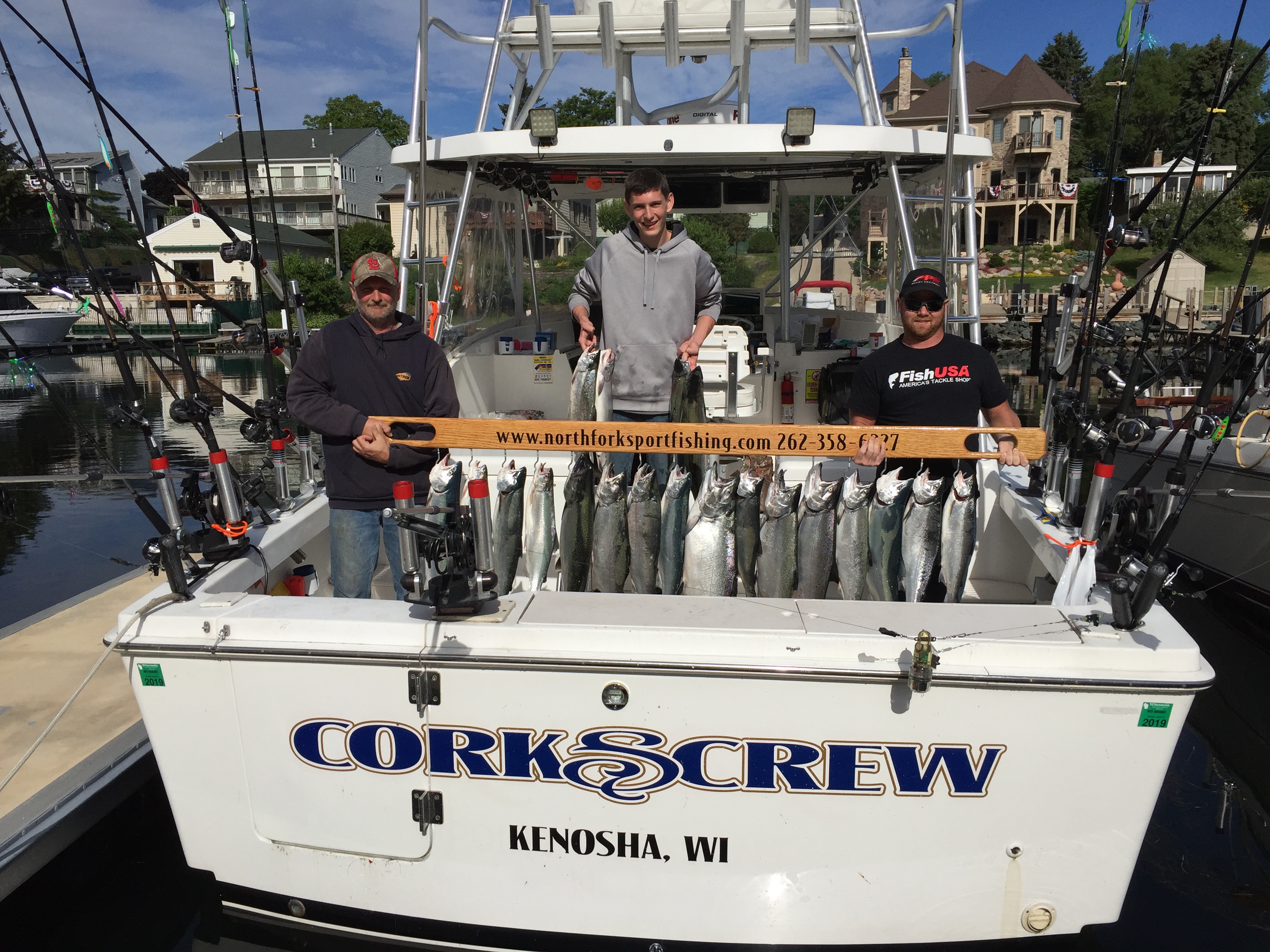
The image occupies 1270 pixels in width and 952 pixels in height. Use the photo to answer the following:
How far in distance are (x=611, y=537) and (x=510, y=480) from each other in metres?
0.44

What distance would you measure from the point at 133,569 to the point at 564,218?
4.51 m

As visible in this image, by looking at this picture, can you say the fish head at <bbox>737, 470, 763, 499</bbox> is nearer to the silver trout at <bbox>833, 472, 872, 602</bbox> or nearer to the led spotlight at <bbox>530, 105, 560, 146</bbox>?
the silver trout at <bbox>833, 472, 872, 602</bbox>

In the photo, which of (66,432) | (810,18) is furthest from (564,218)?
(66,432)

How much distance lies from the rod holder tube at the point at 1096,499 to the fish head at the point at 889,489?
57 centimetres

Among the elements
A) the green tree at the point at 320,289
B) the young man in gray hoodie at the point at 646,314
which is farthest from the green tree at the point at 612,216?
the young man in gray hoodie at the point at 646,314

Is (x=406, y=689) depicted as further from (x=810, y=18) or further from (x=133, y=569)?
(x=133, y=569)

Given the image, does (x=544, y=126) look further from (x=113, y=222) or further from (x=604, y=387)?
(x=113, y=222)

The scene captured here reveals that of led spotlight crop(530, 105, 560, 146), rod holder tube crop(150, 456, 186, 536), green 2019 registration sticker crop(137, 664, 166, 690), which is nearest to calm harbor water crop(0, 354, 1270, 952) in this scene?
rod holder tube crop(150, 456, 186, 536)

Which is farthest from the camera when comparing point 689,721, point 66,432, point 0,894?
point 66,432

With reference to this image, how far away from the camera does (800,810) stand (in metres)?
2.56

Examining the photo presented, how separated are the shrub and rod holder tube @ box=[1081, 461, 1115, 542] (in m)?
5.06

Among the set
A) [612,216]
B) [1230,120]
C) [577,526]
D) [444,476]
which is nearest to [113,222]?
[444,476]

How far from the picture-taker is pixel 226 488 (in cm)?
319

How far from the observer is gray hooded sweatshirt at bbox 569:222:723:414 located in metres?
3.88
